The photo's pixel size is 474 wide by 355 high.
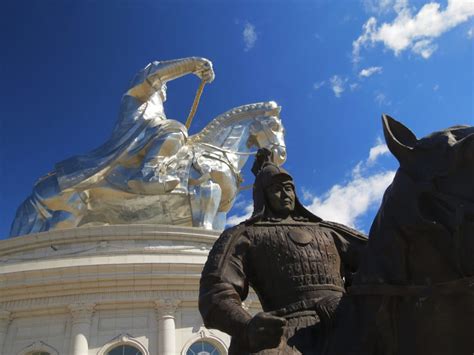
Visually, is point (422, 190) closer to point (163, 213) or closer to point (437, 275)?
point (437, 275)

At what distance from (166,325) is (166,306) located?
0.54 meters

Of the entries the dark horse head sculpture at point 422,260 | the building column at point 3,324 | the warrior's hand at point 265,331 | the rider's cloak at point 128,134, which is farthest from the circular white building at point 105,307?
the dark horse head sculpture at point 422,260

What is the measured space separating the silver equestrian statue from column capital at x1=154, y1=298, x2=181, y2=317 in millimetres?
4941

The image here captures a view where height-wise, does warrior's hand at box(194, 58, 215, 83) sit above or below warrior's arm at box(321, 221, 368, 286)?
above

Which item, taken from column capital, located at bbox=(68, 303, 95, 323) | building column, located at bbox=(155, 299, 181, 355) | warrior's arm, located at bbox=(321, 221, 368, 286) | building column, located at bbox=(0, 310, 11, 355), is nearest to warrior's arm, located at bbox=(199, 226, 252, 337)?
warrior's arm, located at bbox=(321, 221, 368, 286)

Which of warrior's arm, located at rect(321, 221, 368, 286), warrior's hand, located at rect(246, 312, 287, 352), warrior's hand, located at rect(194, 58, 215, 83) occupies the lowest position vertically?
warrior's hand, located at rect(246, 312, 287, 352)

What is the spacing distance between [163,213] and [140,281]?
18.2ft

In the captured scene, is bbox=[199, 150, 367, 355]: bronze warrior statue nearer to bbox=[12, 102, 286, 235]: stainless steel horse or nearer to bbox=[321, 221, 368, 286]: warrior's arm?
bbox=[321, 221, 368, 286]: warrior's arm

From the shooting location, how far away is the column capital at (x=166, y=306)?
51.4 ft

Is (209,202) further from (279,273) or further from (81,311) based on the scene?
(279,273)

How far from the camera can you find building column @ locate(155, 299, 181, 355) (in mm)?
15102

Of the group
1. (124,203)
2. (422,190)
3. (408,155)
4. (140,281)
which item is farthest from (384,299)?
(124,203)

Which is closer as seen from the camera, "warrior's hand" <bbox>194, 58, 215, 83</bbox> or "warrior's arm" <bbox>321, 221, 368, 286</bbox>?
"warrior's arm" <bbox>321, 221, 368, 286</bbox>

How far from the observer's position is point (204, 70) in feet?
76.9
